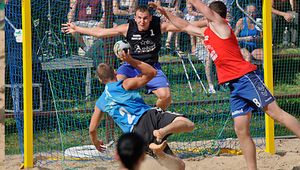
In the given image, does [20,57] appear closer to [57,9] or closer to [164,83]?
[57,9]

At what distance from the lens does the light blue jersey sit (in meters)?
7.60

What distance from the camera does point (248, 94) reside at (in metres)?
8.25

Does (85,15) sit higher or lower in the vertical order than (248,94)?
higher

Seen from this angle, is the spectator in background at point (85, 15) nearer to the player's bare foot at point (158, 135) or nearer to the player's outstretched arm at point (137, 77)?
the player's outstretched arm at point (137, 77)

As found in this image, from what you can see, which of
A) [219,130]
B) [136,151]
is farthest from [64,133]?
[136,151]

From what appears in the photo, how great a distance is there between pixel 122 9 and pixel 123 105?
3.07 meters

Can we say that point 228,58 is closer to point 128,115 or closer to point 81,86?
point 128,115

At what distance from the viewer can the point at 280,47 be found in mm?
12406

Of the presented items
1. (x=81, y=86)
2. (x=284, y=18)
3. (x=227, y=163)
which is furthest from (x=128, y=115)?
(x=284, y=18)

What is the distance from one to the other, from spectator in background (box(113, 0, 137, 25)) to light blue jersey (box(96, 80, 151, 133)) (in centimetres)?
278

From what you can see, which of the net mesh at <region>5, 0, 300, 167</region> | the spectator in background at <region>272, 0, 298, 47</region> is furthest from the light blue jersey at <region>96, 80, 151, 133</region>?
the spectator in background at <region>272, 0, 298, 47</region>

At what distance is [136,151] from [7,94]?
6739 mm

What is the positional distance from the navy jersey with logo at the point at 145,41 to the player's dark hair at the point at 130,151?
4.46 metres

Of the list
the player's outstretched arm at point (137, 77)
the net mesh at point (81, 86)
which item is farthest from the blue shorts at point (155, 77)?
the player's outstretched arm at point (137, 77)
